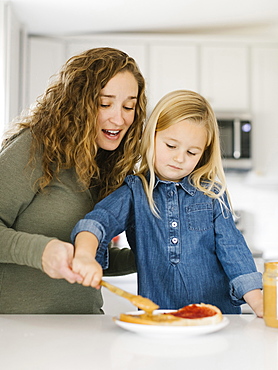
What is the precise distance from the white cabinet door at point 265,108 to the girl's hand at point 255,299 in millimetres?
2694

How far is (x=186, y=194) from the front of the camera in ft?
4.73

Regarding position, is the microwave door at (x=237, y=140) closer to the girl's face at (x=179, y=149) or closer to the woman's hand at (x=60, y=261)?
the girl's face at (x=179, y=149)

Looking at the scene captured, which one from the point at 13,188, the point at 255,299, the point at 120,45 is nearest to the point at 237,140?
the point at 120,45

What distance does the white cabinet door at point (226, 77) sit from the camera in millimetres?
3871

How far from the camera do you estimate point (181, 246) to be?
1372 millimetres

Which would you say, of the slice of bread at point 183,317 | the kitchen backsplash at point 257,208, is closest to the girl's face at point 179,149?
the slice of bread at point 183,317

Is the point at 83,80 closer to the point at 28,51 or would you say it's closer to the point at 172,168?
the point at 172,168

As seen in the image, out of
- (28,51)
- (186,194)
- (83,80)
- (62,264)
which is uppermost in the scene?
(28,51)

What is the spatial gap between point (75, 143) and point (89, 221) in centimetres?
26

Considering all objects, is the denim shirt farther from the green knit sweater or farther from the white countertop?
the white countertop

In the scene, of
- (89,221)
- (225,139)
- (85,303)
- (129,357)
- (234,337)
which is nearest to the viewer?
(129,357)

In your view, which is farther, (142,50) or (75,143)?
(142,50)

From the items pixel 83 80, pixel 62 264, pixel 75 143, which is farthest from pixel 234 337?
pixel 83 80

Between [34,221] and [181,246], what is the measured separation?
0.39 m
